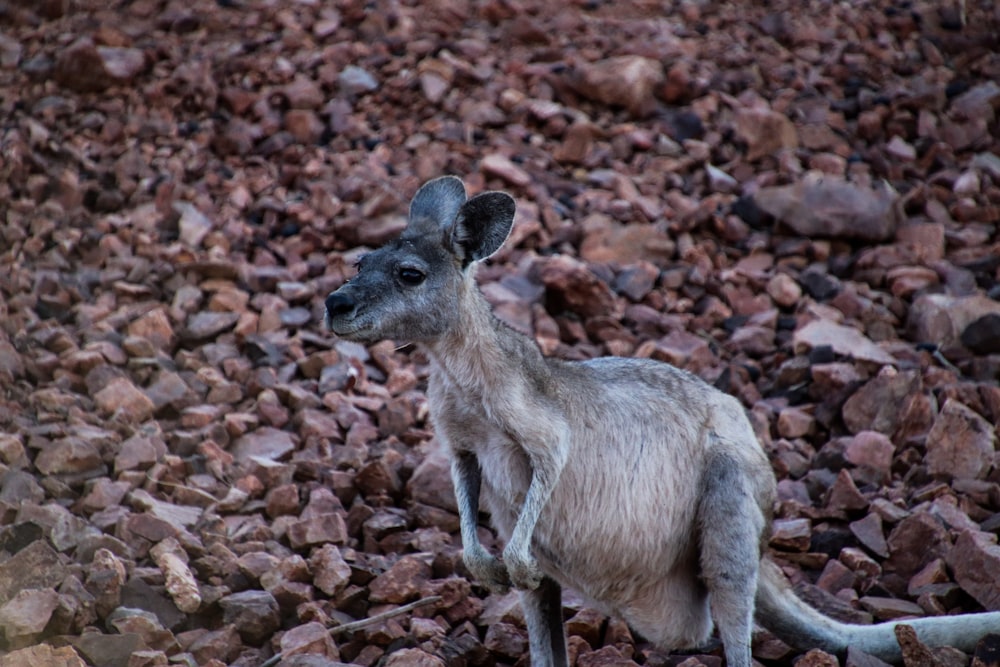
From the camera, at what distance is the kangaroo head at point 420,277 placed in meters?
4.61

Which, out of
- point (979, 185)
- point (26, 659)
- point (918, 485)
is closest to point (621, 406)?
point (918, 485)

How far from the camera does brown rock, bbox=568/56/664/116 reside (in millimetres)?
9289

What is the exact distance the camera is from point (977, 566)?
5125 millimetres

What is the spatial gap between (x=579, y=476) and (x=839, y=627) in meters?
1.38

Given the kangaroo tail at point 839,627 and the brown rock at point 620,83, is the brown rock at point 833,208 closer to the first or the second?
the brown rock at point 620,83

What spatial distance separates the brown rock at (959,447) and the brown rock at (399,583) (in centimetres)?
291

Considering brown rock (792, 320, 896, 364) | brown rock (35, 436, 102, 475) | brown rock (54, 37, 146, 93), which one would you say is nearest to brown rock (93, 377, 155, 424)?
brown rock (35, 436, 102, 475)

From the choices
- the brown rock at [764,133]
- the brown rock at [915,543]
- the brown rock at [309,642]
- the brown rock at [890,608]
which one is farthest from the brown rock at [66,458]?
the brown rock at [764,133]

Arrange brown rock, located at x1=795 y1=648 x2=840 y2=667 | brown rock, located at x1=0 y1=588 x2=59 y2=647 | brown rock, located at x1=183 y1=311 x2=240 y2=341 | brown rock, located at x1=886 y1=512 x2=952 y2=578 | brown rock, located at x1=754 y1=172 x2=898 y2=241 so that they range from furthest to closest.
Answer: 1. brown rock, located at x1=754 y1=172 x2=898 y2=241
2. brown rock, located at x1=183 y1=311 x2=240 y2=341
3. brown rock, located at x1=886 y1=512 x2=952 y2=578
4. brown rock, located at x1=795 y1=648 x2=840 y2=667
5. brown rock, located at x1=0 y1=588 x2=59 y2=647

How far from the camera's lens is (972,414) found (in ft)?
20.1

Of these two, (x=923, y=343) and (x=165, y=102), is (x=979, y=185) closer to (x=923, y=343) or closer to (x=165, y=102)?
(x=923, y=343)

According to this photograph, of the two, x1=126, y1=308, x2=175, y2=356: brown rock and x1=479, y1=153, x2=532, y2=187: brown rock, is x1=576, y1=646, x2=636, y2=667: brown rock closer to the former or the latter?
x1=126, y1=308, x2=175, y2=356: brown rock

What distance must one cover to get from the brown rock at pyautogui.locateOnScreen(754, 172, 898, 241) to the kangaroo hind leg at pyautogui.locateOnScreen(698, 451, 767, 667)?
3787mm

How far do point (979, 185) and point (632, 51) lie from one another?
3.16 metres
